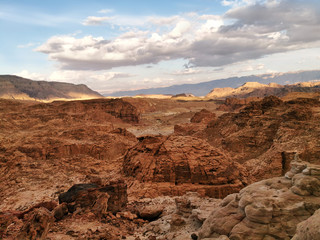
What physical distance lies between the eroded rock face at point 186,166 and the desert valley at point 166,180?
6cm

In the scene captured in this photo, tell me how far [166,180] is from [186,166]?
4.33 ft

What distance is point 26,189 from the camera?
46.4 feet

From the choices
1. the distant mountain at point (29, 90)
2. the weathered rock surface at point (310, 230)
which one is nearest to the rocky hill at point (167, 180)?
the weathered rock surface at point (310, 230)

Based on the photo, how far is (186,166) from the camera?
13.1m

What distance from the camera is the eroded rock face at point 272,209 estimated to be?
5.92 m

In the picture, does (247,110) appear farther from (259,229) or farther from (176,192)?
(259,229)

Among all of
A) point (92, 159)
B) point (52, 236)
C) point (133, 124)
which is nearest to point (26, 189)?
point (92, 159)

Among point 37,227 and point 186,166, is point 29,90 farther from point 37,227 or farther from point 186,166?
point 37,227

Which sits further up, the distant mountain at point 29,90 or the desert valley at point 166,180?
the distant mountain at point 29,90

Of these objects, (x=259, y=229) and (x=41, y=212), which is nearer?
(x=259, y=229)

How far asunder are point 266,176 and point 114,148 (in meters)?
12.7

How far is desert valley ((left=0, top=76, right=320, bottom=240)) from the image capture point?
6422 millimetres

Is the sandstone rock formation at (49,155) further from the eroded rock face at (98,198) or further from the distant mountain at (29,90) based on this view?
the distant mountain at (29,90)

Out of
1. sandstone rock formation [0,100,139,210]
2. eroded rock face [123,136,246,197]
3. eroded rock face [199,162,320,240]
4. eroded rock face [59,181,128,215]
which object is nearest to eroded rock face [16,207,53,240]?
eroded rock face [59,181,128,215]
